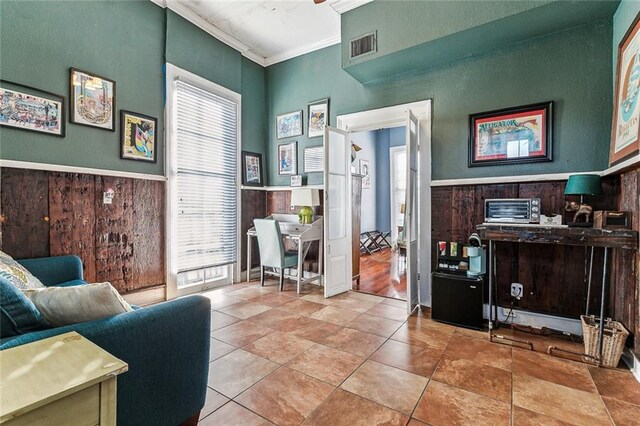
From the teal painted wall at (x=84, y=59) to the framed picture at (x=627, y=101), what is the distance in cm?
453

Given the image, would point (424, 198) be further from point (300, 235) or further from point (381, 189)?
point (381, 189)

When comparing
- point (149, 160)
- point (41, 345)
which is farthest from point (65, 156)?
point (41, 345)

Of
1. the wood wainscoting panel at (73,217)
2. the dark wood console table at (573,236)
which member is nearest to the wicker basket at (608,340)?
the dark wood console table at (573,236)

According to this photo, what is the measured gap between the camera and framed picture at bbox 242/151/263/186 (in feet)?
15.7

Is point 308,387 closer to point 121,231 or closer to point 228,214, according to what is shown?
point 121,231

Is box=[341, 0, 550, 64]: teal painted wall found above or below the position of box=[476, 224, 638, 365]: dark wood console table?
above

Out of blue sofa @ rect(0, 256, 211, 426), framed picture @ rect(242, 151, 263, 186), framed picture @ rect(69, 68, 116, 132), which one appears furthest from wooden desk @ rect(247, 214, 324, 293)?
blue sofa @ rect(0, 256, 211, 426)

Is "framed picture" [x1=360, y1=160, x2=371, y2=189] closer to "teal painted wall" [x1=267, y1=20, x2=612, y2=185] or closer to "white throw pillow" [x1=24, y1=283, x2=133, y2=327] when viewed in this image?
"teal painted wall" [x1=267, y1=20, x2=612, y2=185]

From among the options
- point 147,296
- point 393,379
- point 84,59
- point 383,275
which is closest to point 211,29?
point 84,59

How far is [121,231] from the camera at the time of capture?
10.9 ft

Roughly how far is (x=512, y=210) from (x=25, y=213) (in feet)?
14.6

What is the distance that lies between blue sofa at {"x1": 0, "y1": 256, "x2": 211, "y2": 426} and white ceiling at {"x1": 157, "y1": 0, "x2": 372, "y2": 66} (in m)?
3.70

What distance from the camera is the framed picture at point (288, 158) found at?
189 inches

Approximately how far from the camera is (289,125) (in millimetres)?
4867
